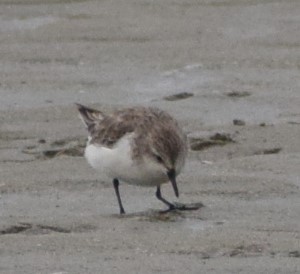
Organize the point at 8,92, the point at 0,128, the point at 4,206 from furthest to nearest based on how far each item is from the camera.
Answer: the point at 8,92 < the point at 0,128 < the point at 4,206

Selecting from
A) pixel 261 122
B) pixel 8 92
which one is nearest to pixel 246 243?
pixel 261 122

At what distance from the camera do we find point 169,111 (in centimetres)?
1101

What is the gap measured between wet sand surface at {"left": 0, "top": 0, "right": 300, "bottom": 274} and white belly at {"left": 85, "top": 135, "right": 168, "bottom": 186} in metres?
0.20

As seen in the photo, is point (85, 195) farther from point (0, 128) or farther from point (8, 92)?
point (8, 92)

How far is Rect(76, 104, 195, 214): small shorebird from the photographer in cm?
864

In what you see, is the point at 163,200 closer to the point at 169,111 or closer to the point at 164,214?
the point at 164,214

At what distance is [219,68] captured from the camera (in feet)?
39.3

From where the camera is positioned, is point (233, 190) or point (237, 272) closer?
point (237, 272)

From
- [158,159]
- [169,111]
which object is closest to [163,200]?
[158,159]

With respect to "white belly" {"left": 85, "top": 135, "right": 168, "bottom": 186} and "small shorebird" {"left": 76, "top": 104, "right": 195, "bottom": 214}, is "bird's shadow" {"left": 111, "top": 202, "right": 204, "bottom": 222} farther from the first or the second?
"white belly" {"left": 85, "top": 135, "right": 168, "bottom": 186}

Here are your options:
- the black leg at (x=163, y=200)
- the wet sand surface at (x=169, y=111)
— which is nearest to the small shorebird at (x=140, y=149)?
the black leg at (x=163, y=200)

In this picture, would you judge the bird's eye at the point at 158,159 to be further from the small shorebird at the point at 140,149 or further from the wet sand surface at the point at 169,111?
the wet sand surface at the point at 169,111

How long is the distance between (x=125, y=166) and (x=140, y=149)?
125 mm

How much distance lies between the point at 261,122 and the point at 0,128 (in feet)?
5.78
